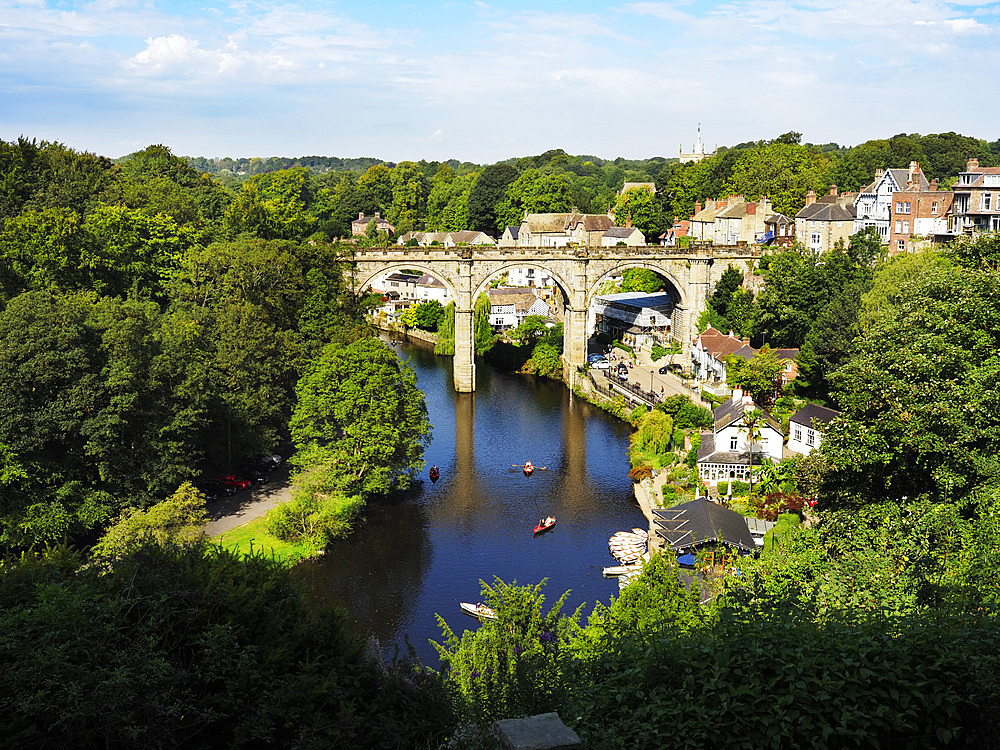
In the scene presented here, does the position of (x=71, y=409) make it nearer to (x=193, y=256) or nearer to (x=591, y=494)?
(x=193, y=256)

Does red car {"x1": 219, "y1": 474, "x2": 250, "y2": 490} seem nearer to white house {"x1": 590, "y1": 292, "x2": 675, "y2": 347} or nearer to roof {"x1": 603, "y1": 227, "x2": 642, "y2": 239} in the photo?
white house {"x1": 590, "y1": 292, "x2": 675, "y2": 347}

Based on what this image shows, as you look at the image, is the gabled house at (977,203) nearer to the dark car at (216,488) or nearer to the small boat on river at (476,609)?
the small boat on river at (476,609)

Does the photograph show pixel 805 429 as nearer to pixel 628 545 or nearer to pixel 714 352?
pixel 628 545

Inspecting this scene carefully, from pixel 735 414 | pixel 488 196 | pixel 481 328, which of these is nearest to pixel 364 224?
pixel 488 196

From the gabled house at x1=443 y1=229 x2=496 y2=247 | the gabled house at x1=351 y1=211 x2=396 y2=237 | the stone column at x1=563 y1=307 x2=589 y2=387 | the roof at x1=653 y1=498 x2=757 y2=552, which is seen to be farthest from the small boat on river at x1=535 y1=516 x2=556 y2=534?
the gabled house at x1=351 y1=211 x2=396 y2=237

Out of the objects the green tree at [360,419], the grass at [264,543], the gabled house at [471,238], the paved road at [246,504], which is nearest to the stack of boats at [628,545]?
the green tree at [360,419]

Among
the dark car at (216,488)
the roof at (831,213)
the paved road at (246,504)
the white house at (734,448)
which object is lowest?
the paved road at (246,504)
